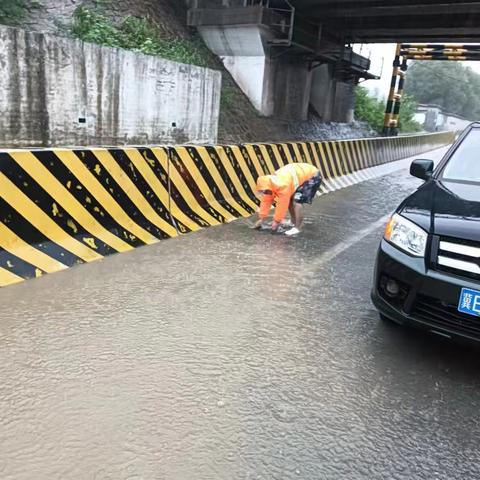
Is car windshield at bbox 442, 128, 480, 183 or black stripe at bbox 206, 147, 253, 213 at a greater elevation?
car windshield at bbox 442, 128, 480, 183

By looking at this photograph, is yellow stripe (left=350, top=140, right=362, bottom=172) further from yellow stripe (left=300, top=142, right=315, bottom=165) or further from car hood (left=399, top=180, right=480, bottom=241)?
car hood (left=399, top=180, right=480, bottom=241)

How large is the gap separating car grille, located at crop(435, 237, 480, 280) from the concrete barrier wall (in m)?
3.30

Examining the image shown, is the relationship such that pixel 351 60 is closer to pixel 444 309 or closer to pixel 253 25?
pixel 253 25

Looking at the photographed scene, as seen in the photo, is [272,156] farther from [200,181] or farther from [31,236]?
[31,236]

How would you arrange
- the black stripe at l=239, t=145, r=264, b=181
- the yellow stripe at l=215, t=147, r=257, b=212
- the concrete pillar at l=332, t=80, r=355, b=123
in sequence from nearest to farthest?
1. the yellow stripe at l=215, t=147, r=257, b=212
2. the black stripe at l=239, t=145, r=264, b=181
3. the concrete pillar at l=332, t=80, r=355, b=123

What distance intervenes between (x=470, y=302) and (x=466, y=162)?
5.85ft

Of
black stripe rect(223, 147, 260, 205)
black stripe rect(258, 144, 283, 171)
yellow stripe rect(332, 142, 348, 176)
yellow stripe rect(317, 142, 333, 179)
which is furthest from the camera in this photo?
yellow stripe rect(332, 142, 348, 176)

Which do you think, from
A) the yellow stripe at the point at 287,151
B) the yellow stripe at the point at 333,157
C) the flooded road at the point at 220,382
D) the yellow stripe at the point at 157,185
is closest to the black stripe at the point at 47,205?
the flooded road at the point at 220,382

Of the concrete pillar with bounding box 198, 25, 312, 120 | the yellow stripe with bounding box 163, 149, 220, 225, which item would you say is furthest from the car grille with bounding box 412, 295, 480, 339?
the concrete pillar with bounding box 198, 25, 312, 120

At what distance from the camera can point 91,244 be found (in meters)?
4.98

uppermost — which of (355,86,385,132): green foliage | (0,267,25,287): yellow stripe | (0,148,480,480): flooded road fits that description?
(355,86,385,132): green foliage

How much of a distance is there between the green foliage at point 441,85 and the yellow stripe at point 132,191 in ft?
278

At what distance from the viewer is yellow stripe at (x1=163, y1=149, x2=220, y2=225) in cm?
617

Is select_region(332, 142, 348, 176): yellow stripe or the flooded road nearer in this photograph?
the flooded road
